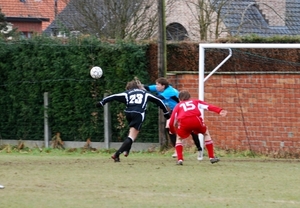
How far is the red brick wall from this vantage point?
16969 mm

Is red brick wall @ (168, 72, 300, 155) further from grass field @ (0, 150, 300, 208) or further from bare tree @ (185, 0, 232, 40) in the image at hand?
bare tree @ (185, 0, 232, 40)

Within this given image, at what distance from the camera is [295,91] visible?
671 inches

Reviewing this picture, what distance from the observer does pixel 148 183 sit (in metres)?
11.8

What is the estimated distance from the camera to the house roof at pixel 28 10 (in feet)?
113

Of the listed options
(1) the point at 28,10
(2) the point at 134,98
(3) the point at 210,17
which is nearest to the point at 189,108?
(2) the point at 134,98

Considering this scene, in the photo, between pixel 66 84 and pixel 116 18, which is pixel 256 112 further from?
pixel 116 18

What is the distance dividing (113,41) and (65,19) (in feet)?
22.7

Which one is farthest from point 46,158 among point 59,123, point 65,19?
point 65,19

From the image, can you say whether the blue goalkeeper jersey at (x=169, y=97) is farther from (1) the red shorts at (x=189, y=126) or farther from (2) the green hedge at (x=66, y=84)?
(2) the green hedge at (x=66, y=84)

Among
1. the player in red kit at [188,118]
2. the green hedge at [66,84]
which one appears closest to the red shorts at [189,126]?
the player in red kit at [188,118]

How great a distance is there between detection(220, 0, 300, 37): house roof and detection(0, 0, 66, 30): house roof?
9.51 metres

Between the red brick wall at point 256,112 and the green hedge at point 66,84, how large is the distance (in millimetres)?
2102

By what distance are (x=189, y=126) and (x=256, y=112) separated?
10.8 ft

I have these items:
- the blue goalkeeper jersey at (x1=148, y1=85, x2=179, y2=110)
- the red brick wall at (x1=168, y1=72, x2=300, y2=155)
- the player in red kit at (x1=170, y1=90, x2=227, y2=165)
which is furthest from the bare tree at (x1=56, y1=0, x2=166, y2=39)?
the player in red kit at (x1=170, y1=90, x2=227, y2=165)
